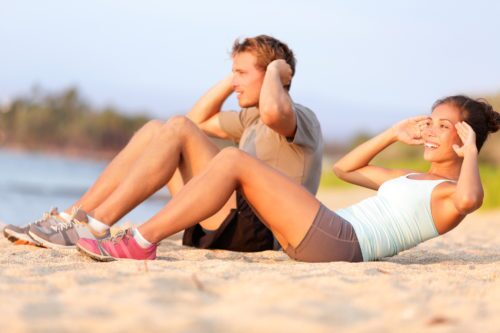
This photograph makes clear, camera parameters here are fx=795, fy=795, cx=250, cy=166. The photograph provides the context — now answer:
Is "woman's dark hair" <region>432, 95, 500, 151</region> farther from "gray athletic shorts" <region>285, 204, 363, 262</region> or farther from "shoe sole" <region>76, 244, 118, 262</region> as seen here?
"shoe sole" <region>76, 244, 118, 262</region>

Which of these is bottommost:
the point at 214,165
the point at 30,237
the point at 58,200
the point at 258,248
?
the point at 58,200

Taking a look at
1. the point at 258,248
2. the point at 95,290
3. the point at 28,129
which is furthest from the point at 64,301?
the point at 28,129

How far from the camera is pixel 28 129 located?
24359 mm

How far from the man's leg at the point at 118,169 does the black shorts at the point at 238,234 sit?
488 mm

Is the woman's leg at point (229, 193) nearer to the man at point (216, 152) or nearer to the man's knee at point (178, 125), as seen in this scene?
the man at point (216, 152)

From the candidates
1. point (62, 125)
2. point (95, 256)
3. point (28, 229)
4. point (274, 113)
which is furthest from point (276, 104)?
point (62, 125)

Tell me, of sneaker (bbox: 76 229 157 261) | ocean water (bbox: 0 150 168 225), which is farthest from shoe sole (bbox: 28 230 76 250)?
ocean water (bbox: 0 150 168 225)

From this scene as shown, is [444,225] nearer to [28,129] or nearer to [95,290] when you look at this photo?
[95,290]

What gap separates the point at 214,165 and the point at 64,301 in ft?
3.91

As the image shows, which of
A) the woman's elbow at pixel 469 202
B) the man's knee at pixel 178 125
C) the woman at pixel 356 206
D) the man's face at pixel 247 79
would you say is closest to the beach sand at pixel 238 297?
the woman at pixel 356 206

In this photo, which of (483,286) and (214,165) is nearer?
(483,286)

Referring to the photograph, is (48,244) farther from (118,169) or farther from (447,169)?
(447,169)

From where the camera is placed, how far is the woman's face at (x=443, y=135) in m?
3.72

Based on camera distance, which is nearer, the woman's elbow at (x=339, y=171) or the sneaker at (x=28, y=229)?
the sneaker at (x=28, y=229)
